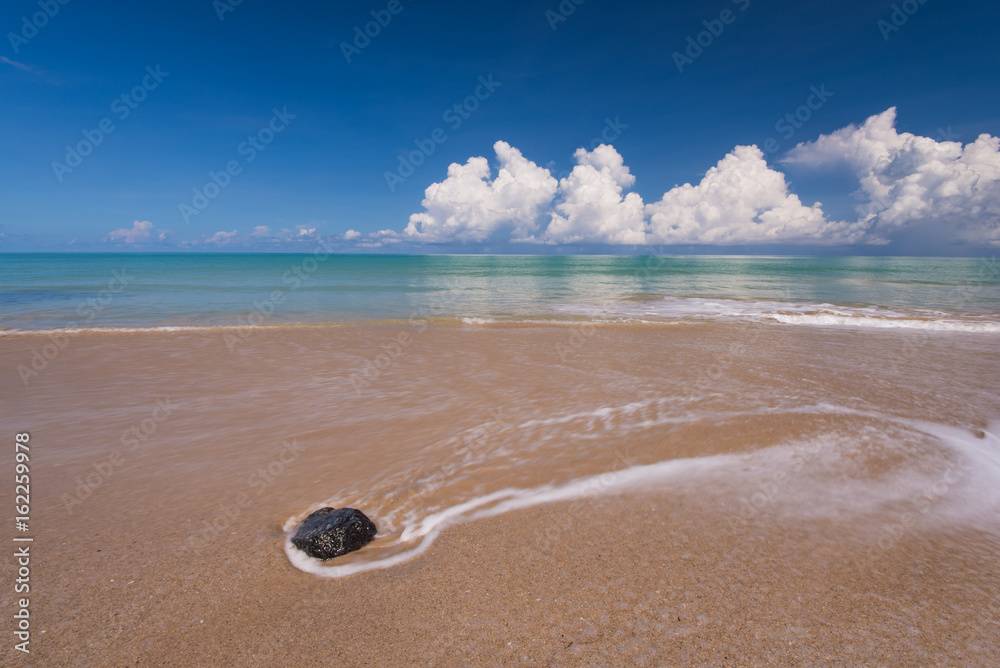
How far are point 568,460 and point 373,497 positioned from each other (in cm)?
217

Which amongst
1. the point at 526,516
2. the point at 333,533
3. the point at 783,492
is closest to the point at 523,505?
the point at 526,516

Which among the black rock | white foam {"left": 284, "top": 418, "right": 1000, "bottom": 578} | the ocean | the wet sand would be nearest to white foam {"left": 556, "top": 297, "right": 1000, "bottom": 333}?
the ocean

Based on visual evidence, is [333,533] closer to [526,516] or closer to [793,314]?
[526,516]

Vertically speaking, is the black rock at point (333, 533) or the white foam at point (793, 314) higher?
the black rock at point (333, 533)

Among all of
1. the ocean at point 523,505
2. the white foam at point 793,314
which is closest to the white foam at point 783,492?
the ocean at point 523,505

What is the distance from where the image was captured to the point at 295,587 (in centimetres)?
301

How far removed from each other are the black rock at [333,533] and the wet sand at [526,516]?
5.4 inches

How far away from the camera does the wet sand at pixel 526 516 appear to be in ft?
8.45

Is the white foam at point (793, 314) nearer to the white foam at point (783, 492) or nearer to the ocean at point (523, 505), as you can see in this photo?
the ocean at point (523, 505)

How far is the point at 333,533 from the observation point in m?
3.33

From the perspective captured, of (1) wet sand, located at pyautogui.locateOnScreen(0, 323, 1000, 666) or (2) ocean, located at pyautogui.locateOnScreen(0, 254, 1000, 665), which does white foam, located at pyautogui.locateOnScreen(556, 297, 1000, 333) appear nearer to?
(2) ocean, located at pyautogui.locateOnScreen(0, 254, 1000, 665)

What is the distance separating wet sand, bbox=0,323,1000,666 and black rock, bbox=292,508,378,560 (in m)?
0.14

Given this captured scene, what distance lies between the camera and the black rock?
329 cm

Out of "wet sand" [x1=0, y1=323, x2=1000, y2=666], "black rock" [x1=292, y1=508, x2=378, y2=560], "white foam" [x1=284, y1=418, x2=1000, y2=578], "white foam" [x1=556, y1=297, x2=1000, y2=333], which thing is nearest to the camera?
"wet sand" [x1=0, y1=323, x2=1000, y2=666]
